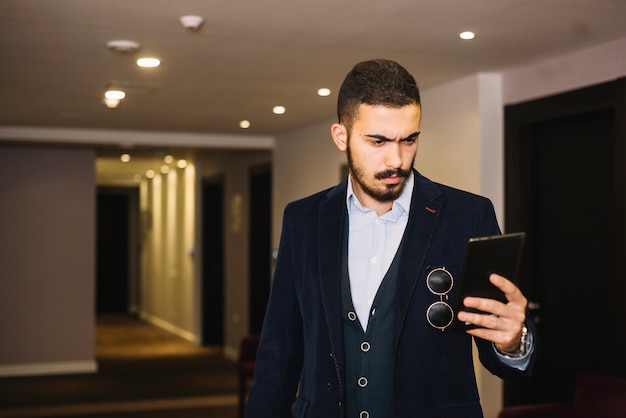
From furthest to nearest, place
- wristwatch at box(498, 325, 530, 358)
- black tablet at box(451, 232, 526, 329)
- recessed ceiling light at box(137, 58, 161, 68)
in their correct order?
recessed ceiling light at box(137, 58, 161, 68) < wristwatch at box(498, 325, 530, 358) < black tablet at box(451, 232, 526, 329)

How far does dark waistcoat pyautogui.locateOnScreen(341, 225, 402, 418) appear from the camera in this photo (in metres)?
1.86

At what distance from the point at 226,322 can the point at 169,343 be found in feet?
4.48

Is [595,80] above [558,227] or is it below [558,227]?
above

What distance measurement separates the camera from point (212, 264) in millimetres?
11391

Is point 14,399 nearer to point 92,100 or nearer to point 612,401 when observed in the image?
point 92,100

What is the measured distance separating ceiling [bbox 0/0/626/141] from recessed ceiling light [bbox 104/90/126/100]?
8cm

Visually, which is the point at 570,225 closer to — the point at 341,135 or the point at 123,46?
the point at 123,46

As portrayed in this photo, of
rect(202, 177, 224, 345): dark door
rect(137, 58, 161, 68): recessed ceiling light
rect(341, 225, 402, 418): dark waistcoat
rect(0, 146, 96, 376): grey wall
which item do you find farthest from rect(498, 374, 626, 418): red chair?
rect(202, 177, 224, 345): dark door

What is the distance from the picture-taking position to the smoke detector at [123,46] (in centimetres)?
444

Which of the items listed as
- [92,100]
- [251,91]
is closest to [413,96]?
[251,91]

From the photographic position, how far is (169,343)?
460 inches

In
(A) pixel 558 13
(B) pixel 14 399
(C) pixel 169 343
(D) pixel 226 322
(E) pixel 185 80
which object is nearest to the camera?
(A) pixel 558 13

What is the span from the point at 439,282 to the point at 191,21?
8.09ft

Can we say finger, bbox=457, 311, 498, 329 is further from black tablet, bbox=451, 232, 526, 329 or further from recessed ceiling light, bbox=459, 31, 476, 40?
recessed ceiling light, bbox=459, 31, 476, 40
